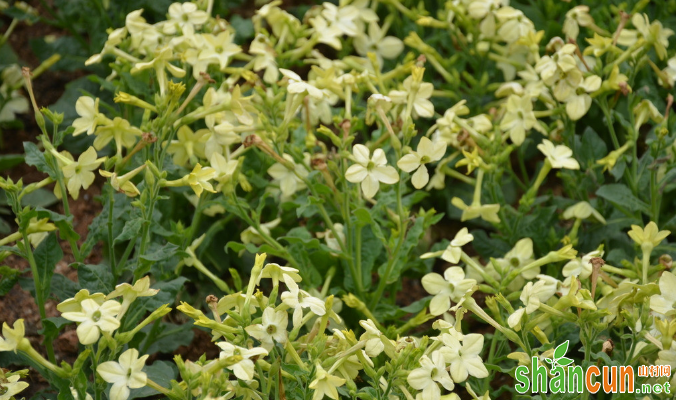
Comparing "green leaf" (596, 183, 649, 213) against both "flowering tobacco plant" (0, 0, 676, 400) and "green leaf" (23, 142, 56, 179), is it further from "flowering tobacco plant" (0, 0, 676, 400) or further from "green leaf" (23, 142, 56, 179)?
"green leaf" (23, 142, 56, 179)

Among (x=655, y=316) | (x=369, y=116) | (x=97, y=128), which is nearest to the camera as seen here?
(x=655, y=316)

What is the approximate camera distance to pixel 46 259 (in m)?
1.82

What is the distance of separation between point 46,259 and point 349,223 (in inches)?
31.3

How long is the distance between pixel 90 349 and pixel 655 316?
1.27m

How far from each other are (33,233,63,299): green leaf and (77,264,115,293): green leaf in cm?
12

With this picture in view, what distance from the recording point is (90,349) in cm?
151

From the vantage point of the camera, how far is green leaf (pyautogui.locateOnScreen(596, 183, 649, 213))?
2.05 m

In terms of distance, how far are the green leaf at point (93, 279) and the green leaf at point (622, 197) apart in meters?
1.39

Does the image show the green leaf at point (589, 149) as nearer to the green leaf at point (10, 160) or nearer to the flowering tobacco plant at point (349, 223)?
the flowering tobacco plant at point (349, 223)

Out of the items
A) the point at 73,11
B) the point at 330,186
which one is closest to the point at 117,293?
the point at 330,186

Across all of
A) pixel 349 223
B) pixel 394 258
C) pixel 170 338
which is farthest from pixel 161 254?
pixel 394 258

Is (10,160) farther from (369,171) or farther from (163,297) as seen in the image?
(369,171)

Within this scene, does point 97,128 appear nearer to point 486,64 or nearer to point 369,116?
point 369,116

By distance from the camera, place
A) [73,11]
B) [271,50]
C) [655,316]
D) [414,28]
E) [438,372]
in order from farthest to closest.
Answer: [414,28]
[73,11]
[271,50]
[655,316]
[438,372]
